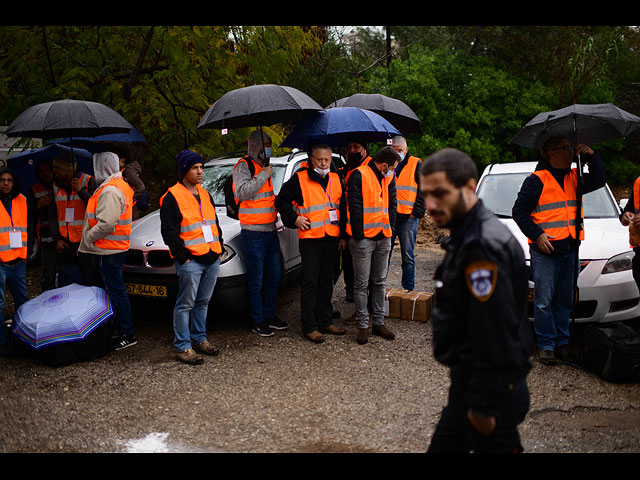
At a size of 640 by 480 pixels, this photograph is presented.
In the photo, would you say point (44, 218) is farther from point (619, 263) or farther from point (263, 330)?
point (619, 263)

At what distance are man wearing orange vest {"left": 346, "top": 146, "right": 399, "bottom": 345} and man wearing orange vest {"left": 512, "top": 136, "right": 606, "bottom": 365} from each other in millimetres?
1329

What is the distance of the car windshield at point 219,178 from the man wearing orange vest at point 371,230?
142 centimetres

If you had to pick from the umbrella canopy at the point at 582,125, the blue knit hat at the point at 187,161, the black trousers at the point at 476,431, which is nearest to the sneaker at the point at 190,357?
the blue knit hat at the point at 187,161

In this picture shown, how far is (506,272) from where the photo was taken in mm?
2221

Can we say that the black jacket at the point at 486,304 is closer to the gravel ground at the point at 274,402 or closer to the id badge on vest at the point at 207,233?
the gravel ground at the point at 274,402

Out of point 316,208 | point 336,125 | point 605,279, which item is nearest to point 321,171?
point 316,208

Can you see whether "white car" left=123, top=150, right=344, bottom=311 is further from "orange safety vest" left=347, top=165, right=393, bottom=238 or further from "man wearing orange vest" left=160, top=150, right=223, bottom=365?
"orange safety vest" left=347, top=165, right=393, bottom=238

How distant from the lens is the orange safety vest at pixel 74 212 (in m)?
6.17

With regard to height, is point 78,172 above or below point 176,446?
above

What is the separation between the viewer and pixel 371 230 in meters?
5.85

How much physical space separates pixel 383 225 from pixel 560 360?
2116 mm
